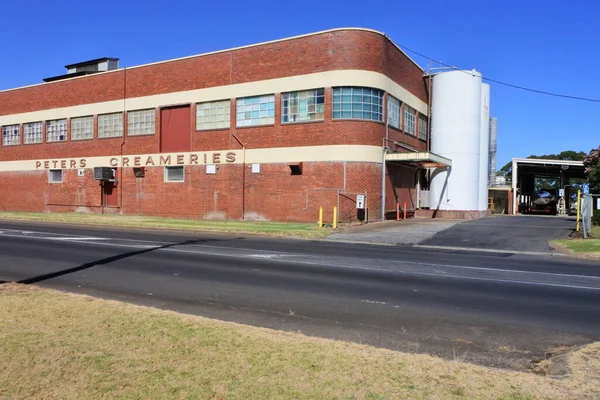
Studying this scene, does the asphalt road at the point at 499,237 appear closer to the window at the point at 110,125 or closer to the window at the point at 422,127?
the window at the point at 422,127

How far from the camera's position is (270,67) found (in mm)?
26734

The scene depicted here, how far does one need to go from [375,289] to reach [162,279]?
4.23 meters

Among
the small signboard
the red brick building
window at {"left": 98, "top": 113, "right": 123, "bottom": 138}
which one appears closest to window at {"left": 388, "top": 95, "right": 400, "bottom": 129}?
the red brick building

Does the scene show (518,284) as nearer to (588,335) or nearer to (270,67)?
(588,335)

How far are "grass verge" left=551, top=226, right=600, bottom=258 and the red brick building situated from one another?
31.9 feet

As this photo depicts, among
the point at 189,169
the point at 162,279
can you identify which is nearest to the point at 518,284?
the point at 162,279

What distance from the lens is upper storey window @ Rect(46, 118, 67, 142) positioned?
119 ft

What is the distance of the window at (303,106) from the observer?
25375 mm

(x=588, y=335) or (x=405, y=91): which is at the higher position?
(x=405, y=91)

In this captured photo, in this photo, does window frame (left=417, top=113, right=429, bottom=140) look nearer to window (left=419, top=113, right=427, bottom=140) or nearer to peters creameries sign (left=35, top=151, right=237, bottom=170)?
window (left=419, top=113, right=427, bottom=140)

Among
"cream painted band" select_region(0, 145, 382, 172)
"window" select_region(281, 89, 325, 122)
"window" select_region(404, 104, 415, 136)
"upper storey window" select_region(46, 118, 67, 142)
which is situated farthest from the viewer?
"upper storey window" select_region(46, 118, 67, 142)

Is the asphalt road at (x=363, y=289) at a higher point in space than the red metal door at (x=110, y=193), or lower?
lower

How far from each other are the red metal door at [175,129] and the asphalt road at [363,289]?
15.6m

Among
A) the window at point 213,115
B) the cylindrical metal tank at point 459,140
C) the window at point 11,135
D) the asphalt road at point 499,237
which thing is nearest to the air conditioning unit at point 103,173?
the window at point 213,115
